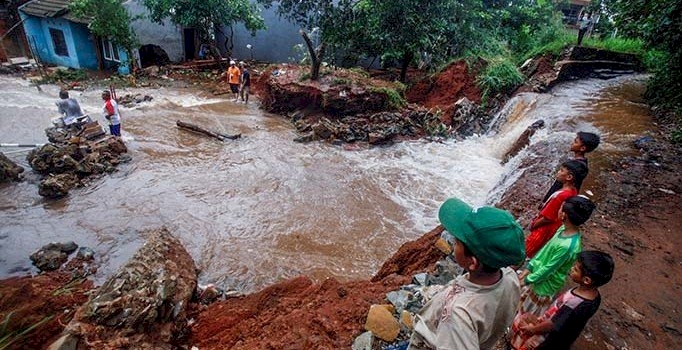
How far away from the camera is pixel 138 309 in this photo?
3.91 m

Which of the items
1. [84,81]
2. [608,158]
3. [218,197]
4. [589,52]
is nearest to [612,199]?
[608,158]

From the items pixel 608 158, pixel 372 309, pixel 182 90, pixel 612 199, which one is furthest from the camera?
pixel 182 90

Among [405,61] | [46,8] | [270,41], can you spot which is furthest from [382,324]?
[46,8]

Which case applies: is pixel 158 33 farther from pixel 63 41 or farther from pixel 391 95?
pixel 391 95

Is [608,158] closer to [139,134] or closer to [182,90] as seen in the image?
[139,134]

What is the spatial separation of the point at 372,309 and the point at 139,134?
11.0 m

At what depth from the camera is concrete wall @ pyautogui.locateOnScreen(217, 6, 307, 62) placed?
20.8m

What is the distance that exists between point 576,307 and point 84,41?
Result: 23741mm

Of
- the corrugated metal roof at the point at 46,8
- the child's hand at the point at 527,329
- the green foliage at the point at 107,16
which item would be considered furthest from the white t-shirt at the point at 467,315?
the corrugated metal roof at the point at 46,8

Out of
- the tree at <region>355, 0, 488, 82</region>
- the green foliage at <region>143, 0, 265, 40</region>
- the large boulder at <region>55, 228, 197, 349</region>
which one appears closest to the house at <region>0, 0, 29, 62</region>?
the green foliage at <region>143, 0, 265, 40</region>

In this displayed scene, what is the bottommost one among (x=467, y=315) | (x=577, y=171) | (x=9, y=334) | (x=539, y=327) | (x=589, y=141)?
(x=9, y=334)

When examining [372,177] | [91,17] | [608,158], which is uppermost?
[91,17]

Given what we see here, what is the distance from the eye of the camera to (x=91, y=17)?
1725 cm

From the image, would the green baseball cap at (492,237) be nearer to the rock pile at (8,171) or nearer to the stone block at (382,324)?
the stone block at (382,324)
